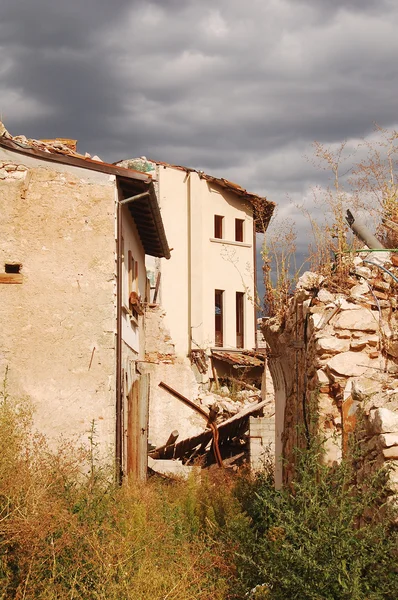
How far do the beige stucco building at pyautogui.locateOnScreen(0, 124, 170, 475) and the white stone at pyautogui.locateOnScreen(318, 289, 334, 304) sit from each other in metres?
4.27

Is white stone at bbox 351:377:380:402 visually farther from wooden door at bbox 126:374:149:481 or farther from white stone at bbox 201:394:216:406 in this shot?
white stone at bbox 201:394:216:406

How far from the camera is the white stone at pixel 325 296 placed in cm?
Result: 759

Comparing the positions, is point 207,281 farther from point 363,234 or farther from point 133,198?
point 363,234

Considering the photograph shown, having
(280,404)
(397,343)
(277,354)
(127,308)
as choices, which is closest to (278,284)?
(277,354)

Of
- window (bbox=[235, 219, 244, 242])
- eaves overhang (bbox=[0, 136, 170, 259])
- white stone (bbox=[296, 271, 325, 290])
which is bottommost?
white stone (bbox=[296, 271, 325, 290])

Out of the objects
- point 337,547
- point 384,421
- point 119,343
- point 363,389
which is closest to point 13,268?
point 119,343

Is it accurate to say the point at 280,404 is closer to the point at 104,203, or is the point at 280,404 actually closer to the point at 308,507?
the point at 104,203

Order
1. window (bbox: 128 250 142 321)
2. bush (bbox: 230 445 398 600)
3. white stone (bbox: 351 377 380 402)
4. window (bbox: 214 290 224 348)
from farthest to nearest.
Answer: window (bbox: 214 290 224 348) < window (bbox: 128 250 142 321) < white stone (bbox: 351 377 380 402) < bush (bbox: 230 445 398 600)

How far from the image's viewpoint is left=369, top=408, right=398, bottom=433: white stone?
17.6ft

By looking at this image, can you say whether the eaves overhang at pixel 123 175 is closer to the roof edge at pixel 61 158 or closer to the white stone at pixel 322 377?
the roof edge at pixel 61 158

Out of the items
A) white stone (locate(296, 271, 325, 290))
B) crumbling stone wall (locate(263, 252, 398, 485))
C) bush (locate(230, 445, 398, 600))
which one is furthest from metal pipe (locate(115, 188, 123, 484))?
bush (locate(230, 445, 398, 600))

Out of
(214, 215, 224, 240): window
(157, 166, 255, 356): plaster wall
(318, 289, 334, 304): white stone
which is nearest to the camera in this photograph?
(318, 289, 334, 304): white stone

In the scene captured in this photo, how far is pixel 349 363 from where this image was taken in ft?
23.0

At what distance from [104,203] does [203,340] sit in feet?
47.7
